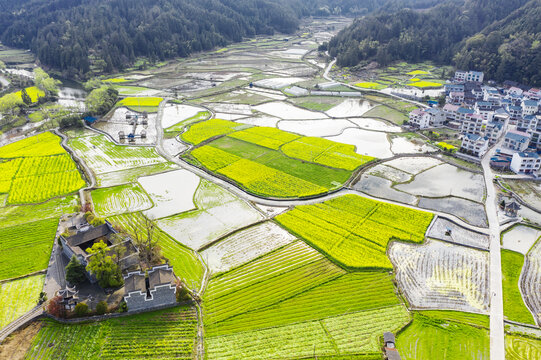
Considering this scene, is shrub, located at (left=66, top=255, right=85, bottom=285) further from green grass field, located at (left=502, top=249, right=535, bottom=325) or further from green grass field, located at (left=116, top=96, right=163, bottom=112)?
green grass field, located at (left=116, top=96, right=163, bottom=112)

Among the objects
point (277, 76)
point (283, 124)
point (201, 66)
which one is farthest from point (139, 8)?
point (283, 124)

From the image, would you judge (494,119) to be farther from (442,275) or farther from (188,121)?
(188,121)

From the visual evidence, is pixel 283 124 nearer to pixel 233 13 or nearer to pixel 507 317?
pixel 507 317

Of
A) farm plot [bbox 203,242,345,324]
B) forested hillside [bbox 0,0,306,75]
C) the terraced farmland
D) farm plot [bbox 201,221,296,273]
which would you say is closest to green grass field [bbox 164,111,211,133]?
the terraced farmland

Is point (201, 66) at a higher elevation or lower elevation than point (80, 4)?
lower

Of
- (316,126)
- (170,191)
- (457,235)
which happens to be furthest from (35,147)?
(457,235)

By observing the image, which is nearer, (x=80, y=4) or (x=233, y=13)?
(x=80, y=4)
